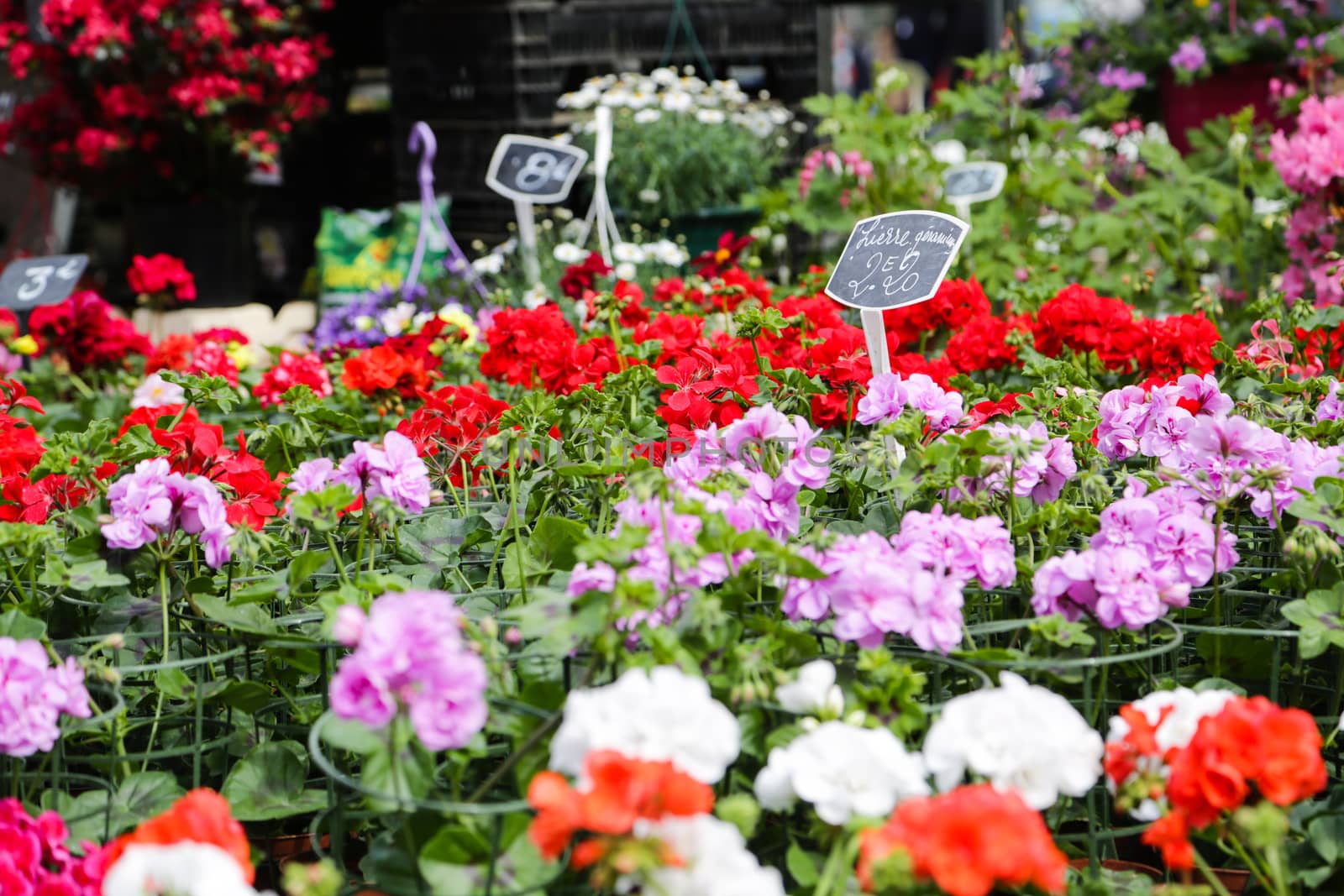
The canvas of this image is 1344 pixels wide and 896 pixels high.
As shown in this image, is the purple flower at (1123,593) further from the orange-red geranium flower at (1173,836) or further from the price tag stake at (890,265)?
the price tag stake at (890,265)

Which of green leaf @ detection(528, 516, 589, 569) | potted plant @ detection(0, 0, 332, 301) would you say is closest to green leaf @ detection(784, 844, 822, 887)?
green leaf @ detection(528, 516, 589, 569)

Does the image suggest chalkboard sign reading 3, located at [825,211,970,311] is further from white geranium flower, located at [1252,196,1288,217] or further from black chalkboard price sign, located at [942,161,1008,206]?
white geranium flower, located at [1252,196,1288,217]

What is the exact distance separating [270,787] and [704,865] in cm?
58

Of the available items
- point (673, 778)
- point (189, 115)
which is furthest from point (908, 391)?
point (189, 115)

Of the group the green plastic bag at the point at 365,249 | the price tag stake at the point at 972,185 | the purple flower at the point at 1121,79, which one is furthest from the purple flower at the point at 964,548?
the purple flower at the point at 1121,79

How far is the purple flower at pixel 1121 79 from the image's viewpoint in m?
4.78

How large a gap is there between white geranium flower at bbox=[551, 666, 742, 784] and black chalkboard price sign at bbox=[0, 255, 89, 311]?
2195 mm

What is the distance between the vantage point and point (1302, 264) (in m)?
2.99

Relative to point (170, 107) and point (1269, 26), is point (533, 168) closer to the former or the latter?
point (170, 107)

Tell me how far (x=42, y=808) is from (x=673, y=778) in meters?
0.66

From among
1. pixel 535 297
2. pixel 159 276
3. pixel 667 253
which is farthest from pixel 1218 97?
pixel 159 276

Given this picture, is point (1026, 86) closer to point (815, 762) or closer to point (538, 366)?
point (538, 366)

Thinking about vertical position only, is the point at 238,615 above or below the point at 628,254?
above

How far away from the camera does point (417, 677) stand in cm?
100
